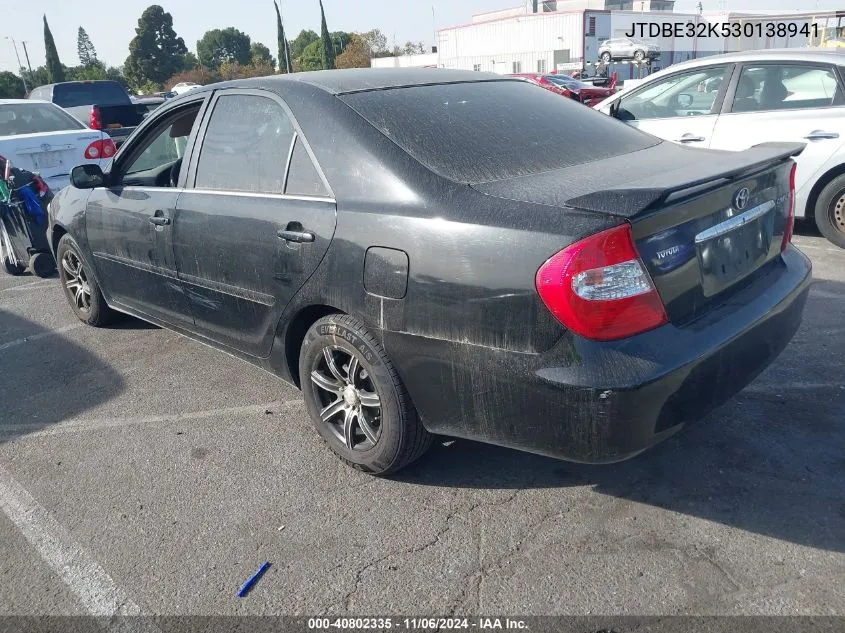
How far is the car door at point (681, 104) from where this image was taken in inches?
254

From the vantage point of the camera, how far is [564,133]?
3.32 meters

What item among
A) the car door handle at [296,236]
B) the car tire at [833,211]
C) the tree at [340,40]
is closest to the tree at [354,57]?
the tree at [340,40]

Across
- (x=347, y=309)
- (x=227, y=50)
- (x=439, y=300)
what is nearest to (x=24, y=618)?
(x=347, y=309)

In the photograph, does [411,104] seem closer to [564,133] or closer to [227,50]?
[564,133]

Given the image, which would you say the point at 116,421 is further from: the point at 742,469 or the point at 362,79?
the point at 742,469

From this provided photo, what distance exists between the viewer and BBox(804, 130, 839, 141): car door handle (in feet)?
19.2

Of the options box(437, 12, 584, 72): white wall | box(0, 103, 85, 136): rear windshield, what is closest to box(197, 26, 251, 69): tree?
box(437, 12, 584, 72): white wall

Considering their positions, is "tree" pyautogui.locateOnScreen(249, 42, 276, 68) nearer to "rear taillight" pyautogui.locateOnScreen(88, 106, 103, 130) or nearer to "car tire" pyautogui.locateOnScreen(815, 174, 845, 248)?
"rear taillight" pyautogui.locateOnScreen(88, 106, 103, 130)

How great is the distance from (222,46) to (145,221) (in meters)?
110

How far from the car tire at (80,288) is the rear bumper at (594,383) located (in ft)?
10.6

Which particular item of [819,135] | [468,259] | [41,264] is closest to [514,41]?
[819,135]

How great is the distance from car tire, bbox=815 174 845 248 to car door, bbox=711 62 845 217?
13cm

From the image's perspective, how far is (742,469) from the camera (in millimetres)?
3014

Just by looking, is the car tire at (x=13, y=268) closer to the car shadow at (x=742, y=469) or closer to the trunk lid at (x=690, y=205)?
the car shadow at (x=742, y=469)
